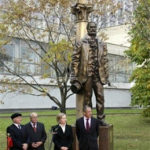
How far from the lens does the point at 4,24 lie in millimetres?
19219

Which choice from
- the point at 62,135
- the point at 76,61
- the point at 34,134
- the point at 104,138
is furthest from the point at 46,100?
the point at 62,135

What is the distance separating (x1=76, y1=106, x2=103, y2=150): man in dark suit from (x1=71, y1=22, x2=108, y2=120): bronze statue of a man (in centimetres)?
133

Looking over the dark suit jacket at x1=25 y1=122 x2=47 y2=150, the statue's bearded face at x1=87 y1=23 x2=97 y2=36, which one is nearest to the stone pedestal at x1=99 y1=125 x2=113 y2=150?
the dark suit jacket at x1=25 y1=122 x2=47 y2=150

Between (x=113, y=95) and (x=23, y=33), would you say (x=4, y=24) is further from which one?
(x=113, y=95)

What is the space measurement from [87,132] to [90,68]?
197 cm

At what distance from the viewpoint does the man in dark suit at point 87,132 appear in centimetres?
816

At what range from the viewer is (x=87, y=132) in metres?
8.16

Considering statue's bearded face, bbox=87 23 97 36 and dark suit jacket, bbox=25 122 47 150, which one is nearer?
dark suit jacket, bbox=25 122 47 150

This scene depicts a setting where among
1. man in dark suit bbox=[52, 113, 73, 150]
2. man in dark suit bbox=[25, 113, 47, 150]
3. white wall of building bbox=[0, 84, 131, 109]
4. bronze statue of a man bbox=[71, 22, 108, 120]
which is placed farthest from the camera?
white wall of building bbox=[0, 84, 131, 109]

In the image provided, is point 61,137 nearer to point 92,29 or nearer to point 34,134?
point 34,134

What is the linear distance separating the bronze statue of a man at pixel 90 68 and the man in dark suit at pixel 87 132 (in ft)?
4.37

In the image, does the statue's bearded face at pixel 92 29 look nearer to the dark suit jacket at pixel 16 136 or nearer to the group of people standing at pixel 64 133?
the group of people standing at pixel 64 133

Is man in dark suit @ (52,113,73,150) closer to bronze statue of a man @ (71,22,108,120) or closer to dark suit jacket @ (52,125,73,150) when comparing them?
dark suit jacket @ (52,125,73,150)

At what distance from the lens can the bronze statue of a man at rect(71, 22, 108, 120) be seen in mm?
9547
